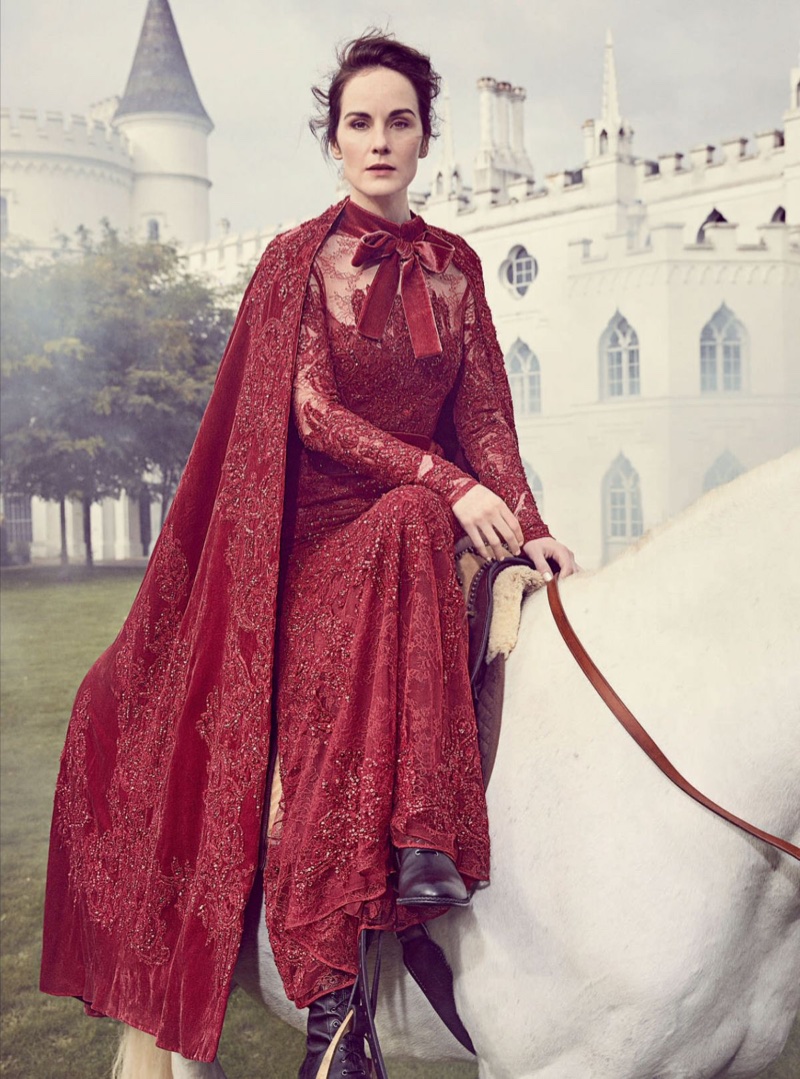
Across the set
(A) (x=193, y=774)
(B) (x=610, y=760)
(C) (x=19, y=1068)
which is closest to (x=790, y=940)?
(B) (x=610, y=760)

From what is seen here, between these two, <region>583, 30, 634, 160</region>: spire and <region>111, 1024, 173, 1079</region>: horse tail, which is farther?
<region>583, 30, 634, 160</region>: spire

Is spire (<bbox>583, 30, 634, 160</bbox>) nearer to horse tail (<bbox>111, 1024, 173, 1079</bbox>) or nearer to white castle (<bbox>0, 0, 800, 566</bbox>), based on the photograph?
white castle (<bbox>0, 0, 800, 566</bbox>)

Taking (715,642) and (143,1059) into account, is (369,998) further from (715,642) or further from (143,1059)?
(143,1059)

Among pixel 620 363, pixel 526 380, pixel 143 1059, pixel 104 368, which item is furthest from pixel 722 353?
pixel 143 1059

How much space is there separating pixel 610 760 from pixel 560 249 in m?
3.32

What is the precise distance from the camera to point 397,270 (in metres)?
1.77

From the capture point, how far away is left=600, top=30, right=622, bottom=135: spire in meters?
3.97

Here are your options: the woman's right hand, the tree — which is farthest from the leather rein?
the tree

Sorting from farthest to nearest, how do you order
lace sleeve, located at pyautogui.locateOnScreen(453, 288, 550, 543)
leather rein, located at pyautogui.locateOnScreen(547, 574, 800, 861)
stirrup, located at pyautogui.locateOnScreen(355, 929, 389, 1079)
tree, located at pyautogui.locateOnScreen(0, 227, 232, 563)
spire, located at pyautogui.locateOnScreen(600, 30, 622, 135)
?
tree, located at pyautogui.locateOnScreen(0, 227, 232, 563), spire, located at pyautogui.locateOnScreen(600, 30, 622, 135), lace sleeve, located at pyautogui.locateOnScreen(453, 288, 550, 543), stirrup, located at pyautogui.locateOnScreen(355, 929, 389, 1079), leather rein, located at pyautogui.locateOnScreen(547, 574, 800, 861)

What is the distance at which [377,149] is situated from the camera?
1742 mm

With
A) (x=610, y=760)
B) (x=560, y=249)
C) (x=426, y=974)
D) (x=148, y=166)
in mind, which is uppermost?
(x=148, y=166)

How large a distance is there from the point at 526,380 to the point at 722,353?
2.76 feet

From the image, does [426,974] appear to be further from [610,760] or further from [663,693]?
[663,693]

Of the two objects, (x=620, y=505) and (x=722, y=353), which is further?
(x=620, y=505)
